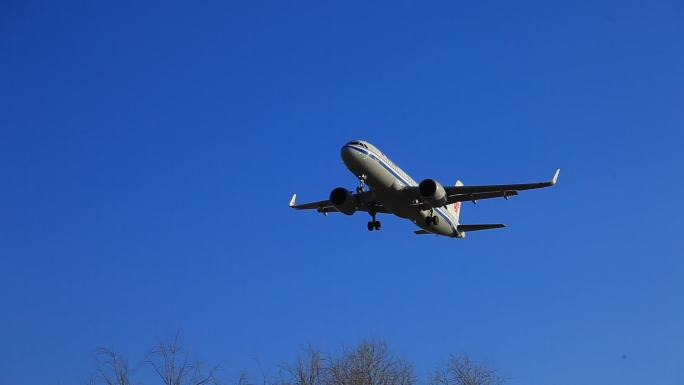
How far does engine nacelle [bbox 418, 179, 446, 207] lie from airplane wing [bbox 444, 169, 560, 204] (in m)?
1.51

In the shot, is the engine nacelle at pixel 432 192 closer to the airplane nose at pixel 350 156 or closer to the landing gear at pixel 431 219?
the landing gear at pixel 431 219

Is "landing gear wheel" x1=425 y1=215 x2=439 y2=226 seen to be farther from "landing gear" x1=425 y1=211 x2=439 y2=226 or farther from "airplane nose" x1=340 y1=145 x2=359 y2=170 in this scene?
"airplane nose" x1=340 y1=145 x2=359 y2=170

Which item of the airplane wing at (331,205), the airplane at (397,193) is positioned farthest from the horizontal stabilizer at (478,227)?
the airplane wing at (331,205)

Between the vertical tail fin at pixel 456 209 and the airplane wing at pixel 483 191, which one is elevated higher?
the vertical tail fin at pixel 456 209

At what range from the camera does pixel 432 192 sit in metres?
47.5

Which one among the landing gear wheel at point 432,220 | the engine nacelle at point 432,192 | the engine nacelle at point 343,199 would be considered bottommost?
the engine nacelle at point 432,192

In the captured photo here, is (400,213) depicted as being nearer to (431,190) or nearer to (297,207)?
(431,190)

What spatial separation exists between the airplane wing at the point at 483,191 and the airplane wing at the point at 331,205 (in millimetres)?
4192

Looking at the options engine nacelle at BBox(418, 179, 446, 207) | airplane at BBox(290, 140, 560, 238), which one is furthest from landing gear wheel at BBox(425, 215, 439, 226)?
engine nacelle at BBox(418, 179, 446, 207)

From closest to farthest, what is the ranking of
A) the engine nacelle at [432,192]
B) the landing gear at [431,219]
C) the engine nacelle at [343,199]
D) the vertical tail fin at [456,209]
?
the engine nacelle at [432,192] < the engine nacelle at [343,199] < the landing gear at [431,219] < the vertical tail fin at [456,209]

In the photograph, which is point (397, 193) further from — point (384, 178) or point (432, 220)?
point (432, 220)

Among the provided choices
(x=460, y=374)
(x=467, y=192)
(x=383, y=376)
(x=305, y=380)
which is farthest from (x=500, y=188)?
(x=305, y=380)

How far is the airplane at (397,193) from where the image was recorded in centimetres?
4628

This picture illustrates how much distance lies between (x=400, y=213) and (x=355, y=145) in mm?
5954
